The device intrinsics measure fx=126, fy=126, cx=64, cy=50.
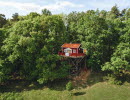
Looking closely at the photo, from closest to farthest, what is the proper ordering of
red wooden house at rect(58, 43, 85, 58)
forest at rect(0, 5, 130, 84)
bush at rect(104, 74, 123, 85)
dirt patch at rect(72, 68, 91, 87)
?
forest at rect(0, 5, 130, 84) → bush at rect(104, 74, 123, 85) → dirt patch at rect(72, 68, 91, 87) → red wooden house at rect(58, 43, 85, 58)

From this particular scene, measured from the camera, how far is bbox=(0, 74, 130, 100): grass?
21.8 metres

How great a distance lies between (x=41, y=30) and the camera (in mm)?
26391

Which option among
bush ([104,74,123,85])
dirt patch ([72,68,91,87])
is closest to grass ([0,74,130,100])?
bush ([104,74,123,85])

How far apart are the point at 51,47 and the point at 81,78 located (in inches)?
365

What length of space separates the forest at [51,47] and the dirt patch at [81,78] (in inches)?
73.2

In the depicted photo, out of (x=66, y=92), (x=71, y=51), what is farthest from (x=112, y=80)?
(x=71, y=51)

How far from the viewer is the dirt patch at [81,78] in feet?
85.1

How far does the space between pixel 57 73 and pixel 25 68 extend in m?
6.48

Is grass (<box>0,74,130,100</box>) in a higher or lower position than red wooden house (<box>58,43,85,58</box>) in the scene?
lower

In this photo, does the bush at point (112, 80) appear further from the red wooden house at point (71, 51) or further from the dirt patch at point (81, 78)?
the red wooden house at point (71, 51)

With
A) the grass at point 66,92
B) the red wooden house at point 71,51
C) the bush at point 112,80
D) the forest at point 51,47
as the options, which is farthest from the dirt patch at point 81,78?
the red wooden house at point 71,51

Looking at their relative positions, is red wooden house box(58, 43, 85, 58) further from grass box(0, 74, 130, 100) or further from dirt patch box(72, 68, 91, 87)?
grass box(0, 74, 130, 100)

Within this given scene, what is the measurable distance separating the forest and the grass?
1734 mm

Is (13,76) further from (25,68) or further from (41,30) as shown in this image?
(41,30)
